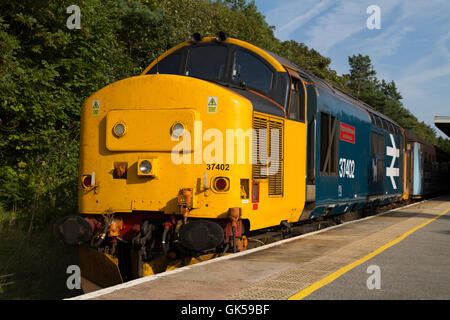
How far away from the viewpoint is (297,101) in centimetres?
812

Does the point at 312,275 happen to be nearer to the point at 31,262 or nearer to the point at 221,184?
the point at 221,184

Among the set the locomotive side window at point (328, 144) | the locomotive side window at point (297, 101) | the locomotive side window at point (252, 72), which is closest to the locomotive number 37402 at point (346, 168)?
the locomotive side window at point (328, 144)

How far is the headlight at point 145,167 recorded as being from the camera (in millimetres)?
6605

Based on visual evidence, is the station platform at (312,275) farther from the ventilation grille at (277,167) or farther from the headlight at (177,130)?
the headlight at (177,130)

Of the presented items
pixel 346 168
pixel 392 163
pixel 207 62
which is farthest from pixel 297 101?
pixel 392 163

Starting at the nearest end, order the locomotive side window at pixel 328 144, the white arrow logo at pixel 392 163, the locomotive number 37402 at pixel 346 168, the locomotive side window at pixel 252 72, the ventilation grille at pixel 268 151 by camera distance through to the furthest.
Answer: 1. the ventilation grille at pixel 268 151
2. the locomotive side window at pixel 252 72
3. the locomotive side window at pixel 328 144
4. the locomotive number 37402 at pixel 346 168
5. the white arrow logo at pixel 392 163

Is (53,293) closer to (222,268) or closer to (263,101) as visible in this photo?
(222,268)

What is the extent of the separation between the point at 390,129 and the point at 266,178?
36.6ft

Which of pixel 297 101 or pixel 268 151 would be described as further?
pixel 297 101

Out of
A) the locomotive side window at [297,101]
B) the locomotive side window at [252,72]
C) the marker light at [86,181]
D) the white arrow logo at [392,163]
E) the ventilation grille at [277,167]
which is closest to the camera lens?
the marker light at [86,181]

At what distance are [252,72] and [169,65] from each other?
1448 millimetres

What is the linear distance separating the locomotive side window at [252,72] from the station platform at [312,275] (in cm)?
254

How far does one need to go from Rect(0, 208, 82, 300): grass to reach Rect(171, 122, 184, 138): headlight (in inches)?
155
